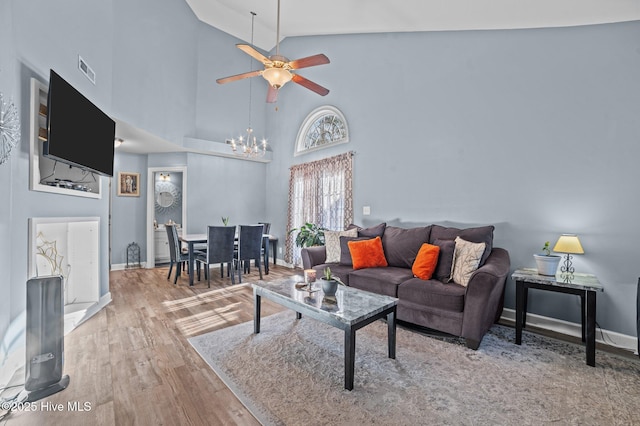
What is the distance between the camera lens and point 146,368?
2.25 m

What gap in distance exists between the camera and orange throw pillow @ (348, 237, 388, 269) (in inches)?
147

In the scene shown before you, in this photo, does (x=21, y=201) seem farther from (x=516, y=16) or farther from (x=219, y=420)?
(x=516, y=16)

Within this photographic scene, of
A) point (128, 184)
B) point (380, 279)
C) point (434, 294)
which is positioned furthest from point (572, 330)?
point (128, 184)

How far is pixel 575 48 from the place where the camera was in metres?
2.93

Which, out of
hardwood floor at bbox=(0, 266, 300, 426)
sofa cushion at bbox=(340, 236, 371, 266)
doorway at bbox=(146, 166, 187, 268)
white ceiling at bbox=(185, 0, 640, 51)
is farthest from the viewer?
doorway at bbox=(146, 166, 187, 268)

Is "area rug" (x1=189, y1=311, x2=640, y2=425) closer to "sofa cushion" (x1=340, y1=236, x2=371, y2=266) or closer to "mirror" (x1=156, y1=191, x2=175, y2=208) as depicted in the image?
"sofa cushion" (x1=340, y1=236, x2=371, y2=266)

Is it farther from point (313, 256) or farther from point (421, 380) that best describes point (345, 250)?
point (421, 380)

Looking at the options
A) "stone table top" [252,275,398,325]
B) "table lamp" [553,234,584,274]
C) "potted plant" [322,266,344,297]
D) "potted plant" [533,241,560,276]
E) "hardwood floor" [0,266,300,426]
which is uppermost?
"table lamp" [553,234,584,274]

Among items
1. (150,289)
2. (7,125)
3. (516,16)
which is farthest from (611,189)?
(150,289)

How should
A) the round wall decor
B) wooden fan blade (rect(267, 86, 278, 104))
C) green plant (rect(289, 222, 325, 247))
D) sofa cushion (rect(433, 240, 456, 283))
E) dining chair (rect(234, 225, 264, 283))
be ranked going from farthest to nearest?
the round wall decor, green plant (rect(289, 222, 325, 247)), dining chair (rect(234, 225, 264, 283)), wooden fan blade (rect(267, 86, 278, 104)), sofa cushion (rect(433, 240, 456, 283))

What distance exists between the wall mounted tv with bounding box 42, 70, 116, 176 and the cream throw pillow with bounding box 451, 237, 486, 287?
12.6ft

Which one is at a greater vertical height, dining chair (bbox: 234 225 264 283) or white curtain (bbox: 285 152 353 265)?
white curtain (bbox: 285 152 353 265)

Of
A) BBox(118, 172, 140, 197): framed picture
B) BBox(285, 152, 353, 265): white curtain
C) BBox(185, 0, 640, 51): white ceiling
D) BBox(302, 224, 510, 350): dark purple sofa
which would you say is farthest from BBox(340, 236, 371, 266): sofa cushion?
BBox(118, 172, 140, 197): framed picture

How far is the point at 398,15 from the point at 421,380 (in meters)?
4.32
